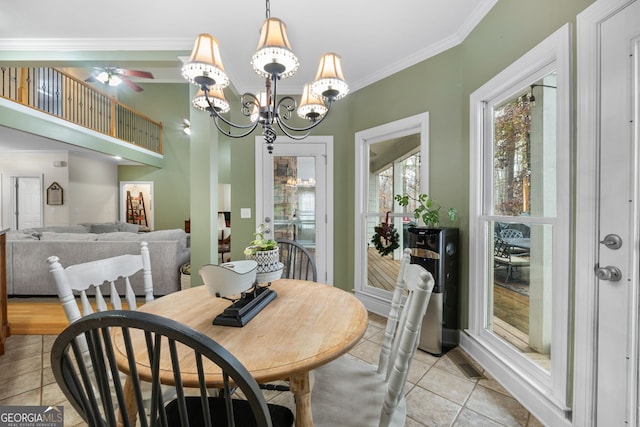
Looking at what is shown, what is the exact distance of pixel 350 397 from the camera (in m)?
1.14

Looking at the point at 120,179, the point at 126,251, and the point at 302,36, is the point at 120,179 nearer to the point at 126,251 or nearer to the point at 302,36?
the point at 126,251

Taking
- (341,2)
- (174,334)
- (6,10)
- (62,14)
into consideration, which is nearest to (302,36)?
(341,2)

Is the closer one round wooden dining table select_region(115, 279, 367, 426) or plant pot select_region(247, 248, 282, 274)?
round wooden dining table select_region(115, 279, 367, 426)

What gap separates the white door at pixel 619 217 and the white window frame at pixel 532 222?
16cm

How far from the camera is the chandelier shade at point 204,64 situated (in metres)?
1.30

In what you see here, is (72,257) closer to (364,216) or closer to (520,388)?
(364,216)

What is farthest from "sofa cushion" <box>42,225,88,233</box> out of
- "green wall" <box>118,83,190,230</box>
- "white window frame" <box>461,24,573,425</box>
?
"white window frame" <box>461,24,573,425</box>

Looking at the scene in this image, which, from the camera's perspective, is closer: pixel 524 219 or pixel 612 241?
pixel 612 241

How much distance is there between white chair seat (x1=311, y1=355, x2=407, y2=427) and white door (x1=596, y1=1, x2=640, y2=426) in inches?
37.3

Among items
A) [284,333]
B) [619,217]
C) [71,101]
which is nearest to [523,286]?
[619,217]

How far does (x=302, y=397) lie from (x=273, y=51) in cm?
139

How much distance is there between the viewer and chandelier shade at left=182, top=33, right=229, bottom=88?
1.30m

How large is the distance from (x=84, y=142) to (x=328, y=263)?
5.68 m

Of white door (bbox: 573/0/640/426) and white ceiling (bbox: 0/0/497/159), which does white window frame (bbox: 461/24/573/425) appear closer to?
white door (bbox: 573/0/640/426)
